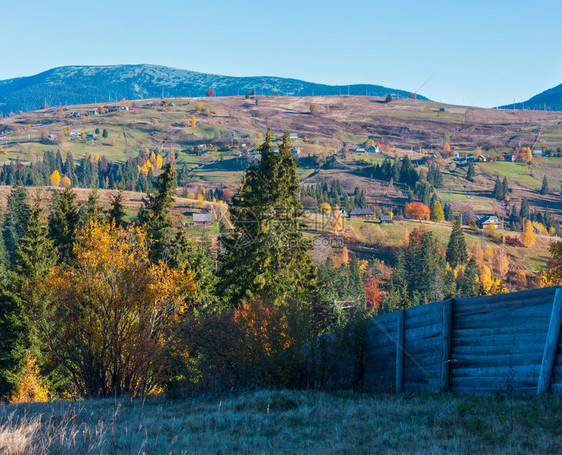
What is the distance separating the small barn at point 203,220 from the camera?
142 metres

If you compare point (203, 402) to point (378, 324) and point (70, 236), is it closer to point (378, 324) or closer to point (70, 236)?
point (378, 324)

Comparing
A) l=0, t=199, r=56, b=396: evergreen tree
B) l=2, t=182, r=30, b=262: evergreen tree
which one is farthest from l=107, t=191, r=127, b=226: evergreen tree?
l=2, t=182, r=30, b=262: evergreen tree

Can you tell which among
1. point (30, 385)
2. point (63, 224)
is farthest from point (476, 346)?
point (63, 224)

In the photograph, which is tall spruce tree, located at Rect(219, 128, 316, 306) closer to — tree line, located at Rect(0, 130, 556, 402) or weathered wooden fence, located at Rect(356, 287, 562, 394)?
tree line, located at Rect(0, 130, 556, 402)

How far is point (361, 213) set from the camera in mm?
192250

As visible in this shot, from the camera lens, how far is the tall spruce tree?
29531 mm

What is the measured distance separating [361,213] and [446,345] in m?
185

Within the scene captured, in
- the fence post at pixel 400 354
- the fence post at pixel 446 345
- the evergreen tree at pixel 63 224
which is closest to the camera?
the fence post at pixel 446 345

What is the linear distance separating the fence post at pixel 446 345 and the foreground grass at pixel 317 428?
0.44 meters

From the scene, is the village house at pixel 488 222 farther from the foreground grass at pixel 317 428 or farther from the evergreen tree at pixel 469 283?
the foreground grass at pixel 317 428

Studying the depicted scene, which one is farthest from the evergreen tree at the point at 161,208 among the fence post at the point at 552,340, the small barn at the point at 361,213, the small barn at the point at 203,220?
the small barn at the point at 361,213

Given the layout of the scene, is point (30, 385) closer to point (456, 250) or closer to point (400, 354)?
point (400, 354)

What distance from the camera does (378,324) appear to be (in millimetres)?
12641

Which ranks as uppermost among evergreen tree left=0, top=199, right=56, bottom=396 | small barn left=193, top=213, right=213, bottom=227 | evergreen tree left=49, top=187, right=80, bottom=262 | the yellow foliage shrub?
evergreen tree left=49, top=187, right=80, bottom=262
